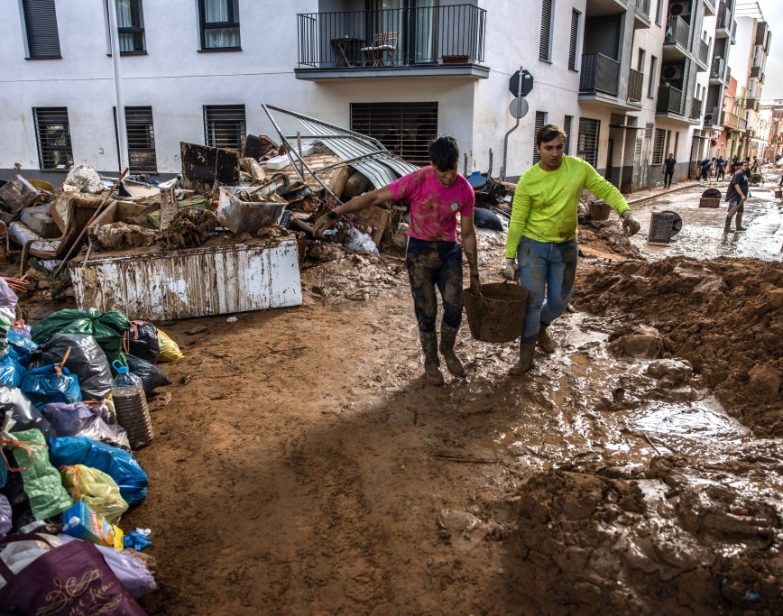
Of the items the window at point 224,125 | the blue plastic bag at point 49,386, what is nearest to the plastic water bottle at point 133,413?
the blue plastic bag at point 49,386

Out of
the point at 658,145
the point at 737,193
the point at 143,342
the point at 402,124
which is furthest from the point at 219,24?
the point at 658,145

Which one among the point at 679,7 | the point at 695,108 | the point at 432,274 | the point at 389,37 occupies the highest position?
the point at 679,7

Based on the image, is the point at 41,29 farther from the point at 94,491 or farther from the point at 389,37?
the point at 94,491

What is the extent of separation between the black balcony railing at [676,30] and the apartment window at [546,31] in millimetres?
13219

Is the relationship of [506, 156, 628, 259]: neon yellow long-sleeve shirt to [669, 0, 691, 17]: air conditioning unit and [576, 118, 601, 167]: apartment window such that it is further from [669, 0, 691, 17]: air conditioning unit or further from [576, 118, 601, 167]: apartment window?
[669, 0, 691, 17]: air conditioning unit

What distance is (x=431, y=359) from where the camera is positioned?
4.39 meters

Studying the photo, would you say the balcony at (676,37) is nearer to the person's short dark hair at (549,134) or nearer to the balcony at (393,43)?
the balcony at (393,43)

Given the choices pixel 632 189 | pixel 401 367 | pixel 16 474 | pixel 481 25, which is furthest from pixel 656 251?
pixel 632 189

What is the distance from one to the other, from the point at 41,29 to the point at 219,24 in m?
5.53

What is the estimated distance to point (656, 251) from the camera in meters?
10.9

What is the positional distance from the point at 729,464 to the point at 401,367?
241 centimetres

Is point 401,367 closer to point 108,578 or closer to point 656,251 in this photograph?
point 108,578

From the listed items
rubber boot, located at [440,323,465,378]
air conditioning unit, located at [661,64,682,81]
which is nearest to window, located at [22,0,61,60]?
rubber boot, located at [440,323,465,378]

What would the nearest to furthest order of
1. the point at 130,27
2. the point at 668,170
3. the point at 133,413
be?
the point at 133,413, the point at 130,27, the point at 668,170
